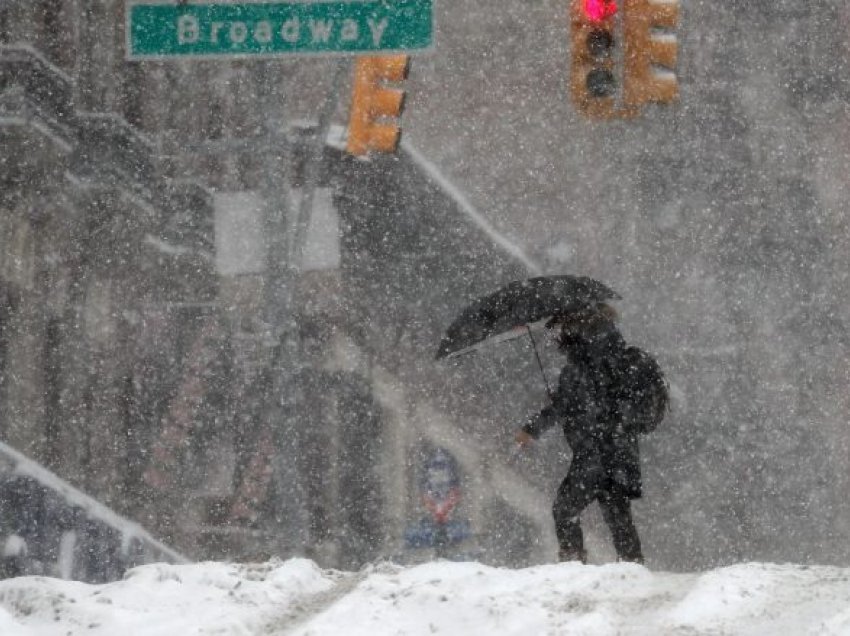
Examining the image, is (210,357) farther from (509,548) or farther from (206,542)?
(509,548)

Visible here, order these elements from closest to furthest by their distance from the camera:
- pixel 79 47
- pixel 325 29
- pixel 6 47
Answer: pixel 325 29
pixel 6 47
pixel 79 47

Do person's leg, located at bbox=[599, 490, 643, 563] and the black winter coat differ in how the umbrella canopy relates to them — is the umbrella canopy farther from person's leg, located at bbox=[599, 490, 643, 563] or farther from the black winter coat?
person's leg, located at bbox=[599, 490, 643, 563]

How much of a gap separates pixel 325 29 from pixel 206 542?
10.6 m

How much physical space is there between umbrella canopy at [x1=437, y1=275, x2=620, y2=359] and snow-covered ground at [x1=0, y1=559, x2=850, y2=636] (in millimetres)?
4564

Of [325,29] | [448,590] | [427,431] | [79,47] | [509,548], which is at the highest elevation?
[79,47]

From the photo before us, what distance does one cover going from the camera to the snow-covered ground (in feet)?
10.4

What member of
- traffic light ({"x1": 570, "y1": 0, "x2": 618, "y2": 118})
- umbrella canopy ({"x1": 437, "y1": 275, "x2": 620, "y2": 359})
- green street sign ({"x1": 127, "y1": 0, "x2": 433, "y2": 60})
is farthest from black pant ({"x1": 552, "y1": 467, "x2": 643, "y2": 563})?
traffic light ({"x1": 570, "y1": 0, "x2": 618, "y2": 118})

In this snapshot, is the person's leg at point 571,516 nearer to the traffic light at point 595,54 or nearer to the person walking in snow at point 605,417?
the person walking in snow at point 605,417

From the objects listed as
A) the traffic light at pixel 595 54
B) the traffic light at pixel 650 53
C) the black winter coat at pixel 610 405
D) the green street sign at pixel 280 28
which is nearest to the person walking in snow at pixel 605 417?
the black winter coat at pixel 610 405

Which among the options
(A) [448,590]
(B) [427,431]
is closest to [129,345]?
(B) [427,431]

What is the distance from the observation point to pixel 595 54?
12.9 metres

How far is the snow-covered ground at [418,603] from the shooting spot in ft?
10.4

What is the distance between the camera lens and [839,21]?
63.6ft

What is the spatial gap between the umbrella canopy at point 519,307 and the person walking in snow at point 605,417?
0.30 meters
